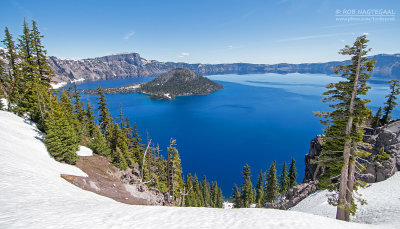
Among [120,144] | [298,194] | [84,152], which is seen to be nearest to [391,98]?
[298,194]

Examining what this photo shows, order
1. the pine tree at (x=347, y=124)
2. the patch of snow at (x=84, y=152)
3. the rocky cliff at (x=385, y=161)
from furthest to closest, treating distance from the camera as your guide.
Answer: the patch of snow at (x=84, y=152)
the rocky cliff at (x=385, y=161)
the pine tree at (x=347, y=124)

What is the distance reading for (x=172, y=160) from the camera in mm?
27719

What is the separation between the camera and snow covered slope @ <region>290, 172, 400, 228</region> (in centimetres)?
1518

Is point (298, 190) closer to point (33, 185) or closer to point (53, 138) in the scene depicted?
point (33, 185)

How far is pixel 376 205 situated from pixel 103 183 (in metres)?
29.5

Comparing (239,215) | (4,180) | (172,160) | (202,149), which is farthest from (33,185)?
(202,149)

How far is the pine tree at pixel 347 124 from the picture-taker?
11790mm

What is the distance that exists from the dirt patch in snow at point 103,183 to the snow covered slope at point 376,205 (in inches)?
876

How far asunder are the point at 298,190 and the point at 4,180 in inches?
1476

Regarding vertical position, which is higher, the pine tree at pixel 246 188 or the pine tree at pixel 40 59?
the pine tree at pixel 40 59

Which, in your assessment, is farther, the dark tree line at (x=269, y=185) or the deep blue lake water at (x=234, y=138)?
the deep blue lake water at (x=234, y=138)

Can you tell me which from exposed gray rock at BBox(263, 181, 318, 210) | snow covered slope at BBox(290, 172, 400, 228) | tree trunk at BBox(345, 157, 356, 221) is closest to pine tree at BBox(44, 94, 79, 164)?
tree trunk at BBox(345, 157, 356, 221)

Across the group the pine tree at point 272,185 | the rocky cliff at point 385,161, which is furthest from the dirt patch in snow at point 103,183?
the pine tree at point 272,185

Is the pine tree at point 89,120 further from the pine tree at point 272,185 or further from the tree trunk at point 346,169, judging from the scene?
the pine tree at point 272,185
